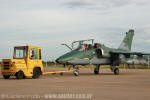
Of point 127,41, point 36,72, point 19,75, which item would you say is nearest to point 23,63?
point 19,75

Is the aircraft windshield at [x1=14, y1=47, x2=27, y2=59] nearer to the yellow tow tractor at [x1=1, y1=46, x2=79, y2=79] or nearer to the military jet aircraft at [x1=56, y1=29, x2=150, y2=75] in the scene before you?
the yellow tow tractor at [x1=1, y1=46, x2=79, y2=79]

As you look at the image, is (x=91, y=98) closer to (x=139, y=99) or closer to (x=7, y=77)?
(x=139, y=99)

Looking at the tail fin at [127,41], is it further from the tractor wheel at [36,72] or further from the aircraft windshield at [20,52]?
the aircraft windshield at [20,52]

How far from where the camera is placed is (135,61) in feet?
93.4

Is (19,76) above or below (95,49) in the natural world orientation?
below

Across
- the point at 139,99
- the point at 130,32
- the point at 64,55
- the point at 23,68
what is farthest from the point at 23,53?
the point at 130,32

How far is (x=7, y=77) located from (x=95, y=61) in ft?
30.4

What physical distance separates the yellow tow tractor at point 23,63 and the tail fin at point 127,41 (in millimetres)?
14224

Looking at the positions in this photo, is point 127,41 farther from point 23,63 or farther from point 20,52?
point 23,63

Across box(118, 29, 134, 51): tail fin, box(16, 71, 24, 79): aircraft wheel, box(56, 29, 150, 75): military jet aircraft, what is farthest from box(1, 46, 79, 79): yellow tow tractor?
box(118, 29, 134, 51): tail fin

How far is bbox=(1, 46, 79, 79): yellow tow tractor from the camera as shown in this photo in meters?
17.3

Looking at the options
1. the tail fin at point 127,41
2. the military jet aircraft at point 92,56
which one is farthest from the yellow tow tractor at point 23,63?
the tail fin at point 127,41

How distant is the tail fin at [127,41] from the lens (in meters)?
30.3

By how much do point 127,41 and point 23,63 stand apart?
646 inches
